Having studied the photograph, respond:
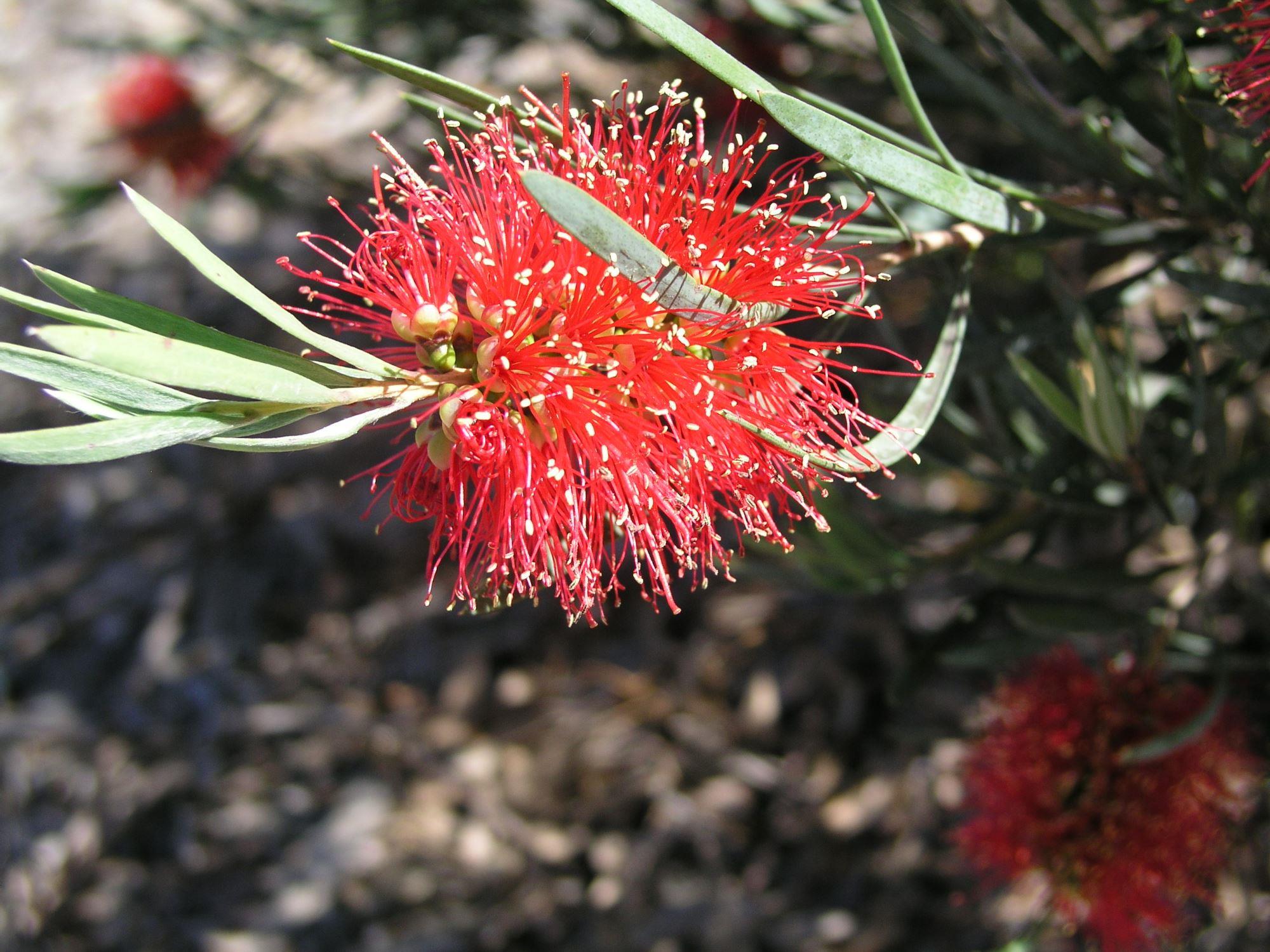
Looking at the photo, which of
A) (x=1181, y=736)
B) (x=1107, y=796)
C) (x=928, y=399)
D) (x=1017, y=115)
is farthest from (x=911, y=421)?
(x=1107, y=796)

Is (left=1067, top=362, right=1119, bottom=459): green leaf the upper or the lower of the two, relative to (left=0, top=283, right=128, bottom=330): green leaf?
lower

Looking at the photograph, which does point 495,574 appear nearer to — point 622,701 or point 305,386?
point 305,386

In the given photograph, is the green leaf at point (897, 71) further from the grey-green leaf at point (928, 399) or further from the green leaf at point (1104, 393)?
the green leaf at point (1104, 393)

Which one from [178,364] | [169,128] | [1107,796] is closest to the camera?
[178,364]

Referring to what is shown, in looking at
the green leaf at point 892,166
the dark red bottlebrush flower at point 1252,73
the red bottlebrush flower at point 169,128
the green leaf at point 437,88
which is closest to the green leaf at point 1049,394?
the green leaf at point 892,166

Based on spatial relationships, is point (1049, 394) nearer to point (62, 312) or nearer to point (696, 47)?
point (696, 47)

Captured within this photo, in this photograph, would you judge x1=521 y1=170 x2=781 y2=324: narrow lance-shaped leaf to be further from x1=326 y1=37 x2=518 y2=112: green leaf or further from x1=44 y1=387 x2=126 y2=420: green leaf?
x1=44 y1=387 x2=126 y2=420: green leaf

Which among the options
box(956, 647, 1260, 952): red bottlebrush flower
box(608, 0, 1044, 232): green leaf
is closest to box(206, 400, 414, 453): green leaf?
box(608, 0, 1044, 232): green leaf
